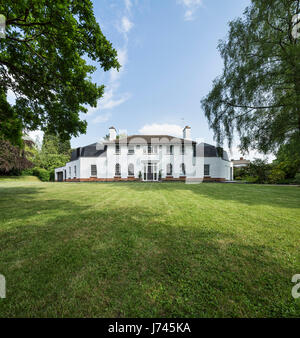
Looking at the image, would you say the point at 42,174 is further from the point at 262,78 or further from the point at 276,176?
the point at 276,176

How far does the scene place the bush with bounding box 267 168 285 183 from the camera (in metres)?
17.5

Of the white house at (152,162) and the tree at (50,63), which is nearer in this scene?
the tree at (50,63)

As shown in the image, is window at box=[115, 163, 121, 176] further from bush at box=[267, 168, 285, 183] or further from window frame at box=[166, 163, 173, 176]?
bush at box=[267, 168, 285, 183]

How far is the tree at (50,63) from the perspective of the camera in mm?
4750

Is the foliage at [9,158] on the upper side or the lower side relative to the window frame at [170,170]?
upper

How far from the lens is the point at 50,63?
6.30 metres

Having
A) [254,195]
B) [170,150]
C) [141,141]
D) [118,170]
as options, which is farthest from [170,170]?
[254,195]

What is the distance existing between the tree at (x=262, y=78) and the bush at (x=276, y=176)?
371 inches

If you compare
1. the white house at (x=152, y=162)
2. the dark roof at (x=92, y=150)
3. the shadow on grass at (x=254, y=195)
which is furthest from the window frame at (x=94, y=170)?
the shadow on grass at (x=254, y=195)

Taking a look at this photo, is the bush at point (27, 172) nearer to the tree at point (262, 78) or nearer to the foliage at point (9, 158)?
the foliage at point (9, 158)

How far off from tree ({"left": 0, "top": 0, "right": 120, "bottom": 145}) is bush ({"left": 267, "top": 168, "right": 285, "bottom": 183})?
21.3 meters

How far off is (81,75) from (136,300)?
8325mm

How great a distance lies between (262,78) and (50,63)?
481 inches

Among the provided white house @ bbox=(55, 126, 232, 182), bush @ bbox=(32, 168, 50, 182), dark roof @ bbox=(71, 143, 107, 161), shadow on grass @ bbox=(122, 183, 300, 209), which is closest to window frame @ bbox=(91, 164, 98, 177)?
white house @ bbox=(55, 126, 232, 182)
